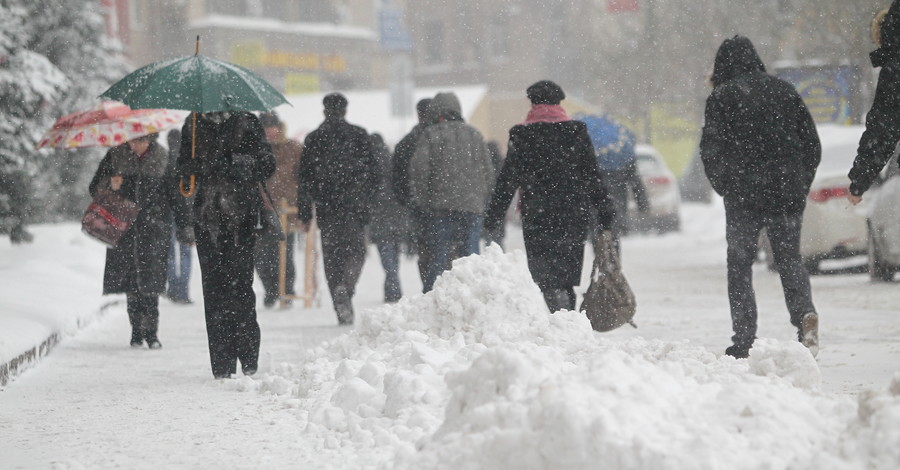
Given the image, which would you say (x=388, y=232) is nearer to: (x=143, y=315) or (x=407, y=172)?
(x=407, y=172)

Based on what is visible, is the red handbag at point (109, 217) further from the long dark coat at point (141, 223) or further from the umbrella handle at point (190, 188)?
the umbrella handle at point (190, 188)

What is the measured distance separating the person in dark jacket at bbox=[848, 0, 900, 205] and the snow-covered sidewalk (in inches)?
45.1

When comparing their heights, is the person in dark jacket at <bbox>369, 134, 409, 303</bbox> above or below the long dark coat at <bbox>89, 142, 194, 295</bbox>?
below

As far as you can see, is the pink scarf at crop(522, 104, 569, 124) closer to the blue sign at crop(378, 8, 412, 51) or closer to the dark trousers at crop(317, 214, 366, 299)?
→ the dark trousers at crop(317, 214, 366, 299)

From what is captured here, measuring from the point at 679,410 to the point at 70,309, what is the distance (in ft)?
25.5

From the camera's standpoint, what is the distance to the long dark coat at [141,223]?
9766mm

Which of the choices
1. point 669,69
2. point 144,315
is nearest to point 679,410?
point 144,315

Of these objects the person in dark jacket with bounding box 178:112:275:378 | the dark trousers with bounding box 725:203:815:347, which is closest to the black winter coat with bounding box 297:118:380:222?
the person in dark jacket with bounding box 178:112:275:378

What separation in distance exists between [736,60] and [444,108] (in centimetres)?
320

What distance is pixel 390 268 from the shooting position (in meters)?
13.3

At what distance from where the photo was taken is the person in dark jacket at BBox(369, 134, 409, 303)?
13.2m

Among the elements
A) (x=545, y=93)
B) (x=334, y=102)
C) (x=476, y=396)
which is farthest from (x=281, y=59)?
(x=476, y=396)

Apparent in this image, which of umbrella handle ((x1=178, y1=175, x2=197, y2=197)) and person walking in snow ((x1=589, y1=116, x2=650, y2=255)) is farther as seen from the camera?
person walking in snow ((x1=589, y1=116, x2=650, y2=255))

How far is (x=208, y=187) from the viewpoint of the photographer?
7.93 meters
